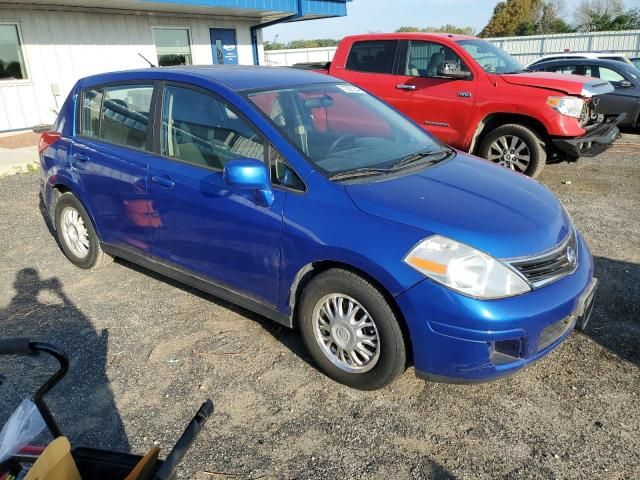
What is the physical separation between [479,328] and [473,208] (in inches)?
27.1

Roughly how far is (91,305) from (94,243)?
67cm

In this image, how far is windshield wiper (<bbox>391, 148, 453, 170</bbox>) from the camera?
336 centimetres

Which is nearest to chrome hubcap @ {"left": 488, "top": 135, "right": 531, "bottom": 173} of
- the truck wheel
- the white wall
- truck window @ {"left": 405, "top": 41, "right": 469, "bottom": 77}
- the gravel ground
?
the truck wheel

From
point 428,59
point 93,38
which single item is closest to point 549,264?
point 428,59

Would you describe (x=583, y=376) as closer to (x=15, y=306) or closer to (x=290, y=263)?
(x=290, y=263)

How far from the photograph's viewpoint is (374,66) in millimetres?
7691

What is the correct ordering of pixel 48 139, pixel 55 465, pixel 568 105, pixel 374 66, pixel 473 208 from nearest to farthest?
pixel 55 465, pixel 473 208, pixel 48 139, pixel 568 105, pixel 374 66

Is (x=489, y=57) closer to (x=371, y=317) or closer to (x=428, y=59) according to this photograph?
(x=428, y=59)

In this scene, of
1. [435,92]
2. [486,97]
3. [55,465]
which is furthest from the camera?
[435,92]

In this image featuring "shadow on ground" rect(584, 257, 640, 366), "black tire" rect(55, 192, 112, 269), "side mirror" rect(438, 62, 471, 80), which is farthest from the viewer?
"side mirror" rect(438, 62, 471, 80)

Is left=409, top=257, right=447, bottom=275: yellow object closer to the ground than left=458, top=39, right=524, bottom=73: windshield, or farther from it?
closer to the ground

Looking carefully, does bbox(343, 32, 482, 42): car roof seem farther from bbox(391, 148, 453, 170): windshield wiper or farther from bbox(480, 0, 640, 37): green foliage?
bbox(480, 0, 640, 37): green foliage

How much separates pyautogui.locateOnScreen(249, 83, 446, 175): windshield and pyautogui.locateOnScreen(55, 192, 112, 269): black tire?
2023 mm

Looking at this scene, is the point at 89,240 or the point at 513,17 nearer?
the point at 89,240
